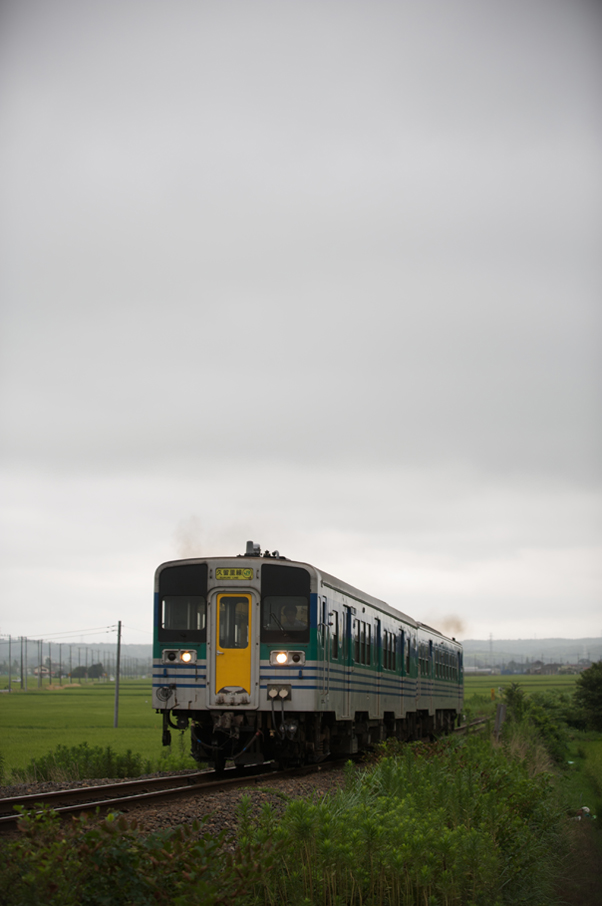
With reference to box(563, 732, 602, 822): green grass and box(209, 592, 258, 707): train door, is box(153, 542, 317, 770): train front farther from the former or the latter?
box(563, 732, 602, 822): green grass

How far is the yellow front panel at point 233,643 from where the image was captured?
1338 cm

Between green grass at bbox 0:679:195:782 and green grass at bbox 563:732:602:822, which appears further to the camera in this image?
green grass at bbox 0:679:195:782

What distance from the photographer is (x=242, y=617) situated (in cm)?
1370

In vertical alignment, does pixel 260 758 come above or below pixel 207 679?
below

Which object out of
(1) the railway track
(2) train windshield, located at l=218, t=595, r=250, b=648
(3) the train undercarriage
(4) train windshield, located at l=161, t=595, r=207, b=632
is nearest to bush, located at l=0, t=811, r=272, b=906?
(1) the railway track

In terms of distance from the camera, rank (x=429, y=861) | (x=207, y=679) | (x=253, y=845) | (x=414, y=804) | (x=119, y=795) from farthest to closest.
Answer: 1. (x=207, y=679)
2. (x=119, y=795)
3. (x=414, y=804)
4. (x=429, y=861)
5. (x=253, y=845)

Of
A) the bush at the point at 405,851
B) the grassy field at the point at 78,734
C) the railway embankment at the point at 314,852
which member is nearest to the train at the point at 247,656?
the railway embankment at the point at 314,852

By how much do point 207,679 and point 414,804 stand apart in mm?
5327

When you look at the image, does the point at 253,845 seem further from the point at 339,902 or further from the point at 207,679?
the point at 207,679

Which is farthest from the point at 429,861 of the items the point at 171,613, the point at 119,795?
the point at 171,613

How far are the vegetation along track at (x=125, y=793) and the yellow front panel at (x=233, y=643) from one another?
1.40 metres

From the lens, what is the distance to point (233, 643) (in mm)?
13547

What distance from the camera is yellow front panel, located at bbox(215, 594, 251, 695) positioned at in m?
13.4

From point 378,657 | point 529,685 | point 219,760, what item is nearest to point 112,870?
point 219,760
